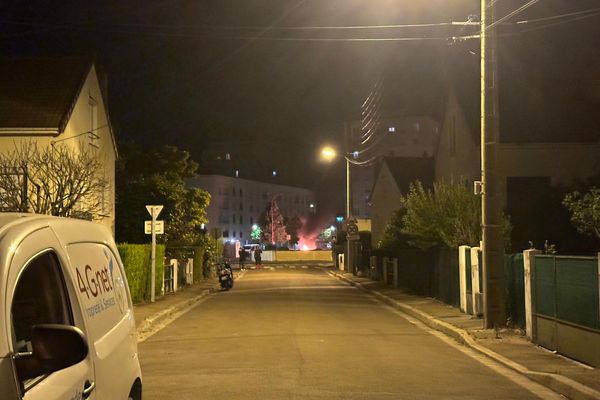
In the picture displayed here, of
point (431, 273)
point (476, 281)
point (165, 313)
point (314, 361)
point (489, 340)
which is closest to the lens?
point (314, 361)

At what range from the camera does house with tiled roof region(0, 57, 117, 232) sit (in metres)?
23.1

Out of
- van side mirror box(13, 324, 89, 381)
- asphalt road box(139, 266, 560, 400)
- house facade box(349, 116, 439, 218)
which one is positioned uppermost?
house facade box(349, 116, 439, 218)

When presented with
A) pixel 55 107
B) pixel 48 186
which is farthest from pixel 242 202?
pixel 48 186

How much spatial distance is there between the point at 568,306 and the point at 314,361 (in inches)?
162

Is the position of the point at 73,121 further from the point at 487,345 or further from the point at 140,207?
the point at 487,345

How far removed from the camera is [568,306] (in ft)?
39.1

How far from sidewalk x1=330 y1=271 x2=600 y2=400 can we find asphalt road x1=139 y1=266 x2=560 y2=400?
0.23 metres

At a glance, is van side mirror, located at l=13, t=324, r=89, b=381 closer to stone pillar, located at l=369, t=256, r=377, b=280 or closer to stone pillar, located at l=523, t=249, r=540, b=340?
stone pillar, located at l=523, t=249, r=540, b=340

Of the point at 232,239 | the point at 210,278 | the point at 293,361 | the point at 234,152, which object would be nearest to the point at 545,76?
the point at 210,278

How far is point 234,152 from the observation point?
12175 cm

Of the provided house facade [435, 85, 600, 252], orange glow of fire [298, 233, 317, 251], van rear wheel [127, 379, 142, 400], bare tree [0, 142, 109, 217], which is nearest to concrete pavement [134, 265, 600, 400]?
bare tree [0, 142, 109, 217]

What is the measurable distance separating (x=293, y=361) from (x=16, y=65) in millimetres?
19274

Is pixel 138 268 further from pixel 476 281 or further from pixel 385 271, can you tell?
pixel 385 271

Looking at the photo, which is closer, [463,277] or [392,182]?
[463,277]
